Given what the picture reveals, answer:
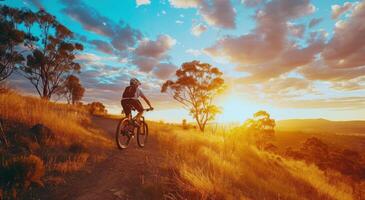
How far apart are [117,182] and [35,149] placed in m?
2.94

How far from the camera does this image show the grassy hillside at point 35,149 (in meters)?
4.16

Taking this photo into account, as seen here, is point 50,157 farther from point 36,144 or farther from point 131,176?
point 131,176

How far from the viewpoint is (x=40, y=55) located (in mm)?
24703

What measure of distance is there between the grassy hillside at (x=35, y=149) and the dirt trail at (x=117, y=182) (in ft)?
1.21

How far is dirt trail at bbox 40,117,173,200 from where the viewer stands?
4.13 metres

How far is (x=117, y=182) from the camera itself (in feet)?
15.2

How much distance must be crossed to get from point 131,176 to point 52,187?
160 cm

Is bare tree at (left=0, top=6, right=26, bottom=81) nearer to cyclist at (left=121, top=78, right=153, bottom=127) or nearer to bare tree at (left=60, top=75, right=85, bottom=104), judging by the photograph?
bare tree at (left=60, top=75, right=85, bottom=104)

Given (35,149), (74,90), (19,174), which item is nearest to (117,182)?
(19,174)

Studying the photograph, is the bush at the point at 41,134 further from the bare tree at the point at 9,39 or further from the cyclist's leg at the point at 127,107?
the bare tree at the point at 9,39

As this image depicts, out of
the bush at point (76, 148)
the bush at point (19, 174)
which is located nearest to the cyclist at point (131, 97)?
the bush at point (76, 148)

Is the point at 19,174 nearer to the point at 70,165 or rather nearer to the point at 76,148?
the point at 70,165

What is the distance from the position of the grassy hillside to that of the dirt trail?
370mm

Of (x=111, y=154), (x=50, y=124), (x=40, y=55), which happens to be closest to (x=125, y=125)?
(x=111, y=154)
